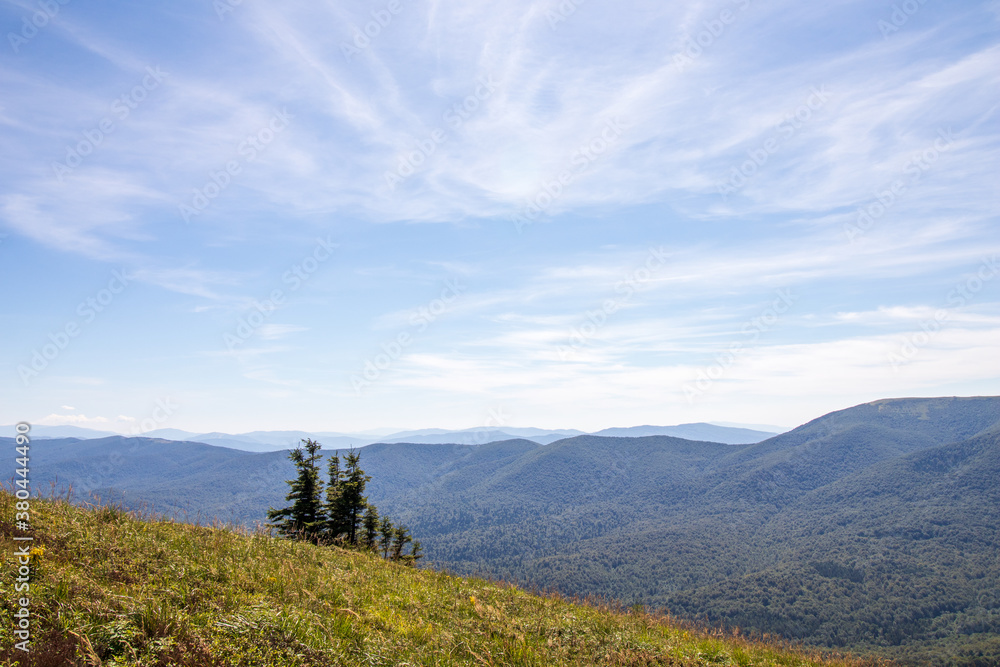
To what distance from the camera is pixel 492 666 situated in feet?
23.1

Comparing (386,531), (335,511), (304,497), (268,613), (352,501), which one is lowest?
(386,531)

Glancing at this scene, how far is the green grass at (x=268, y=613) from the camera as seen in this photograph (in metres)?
5.54

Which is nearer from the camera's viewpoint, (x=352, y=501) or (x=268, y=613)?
(x=268, y=613)

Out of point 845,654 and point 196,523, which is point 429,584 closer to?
point 196,523

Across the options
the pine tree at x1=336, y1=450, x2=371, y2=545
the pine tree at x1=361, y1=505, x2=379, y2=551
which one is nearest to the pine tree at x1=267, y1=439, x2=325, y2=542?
the pine tree at x1=336, y1=450, x2=371, y2=545

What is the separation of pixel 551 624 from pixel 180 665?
6.48m

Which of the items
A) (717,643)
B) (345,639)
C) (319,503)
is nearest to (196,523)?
(345,639)

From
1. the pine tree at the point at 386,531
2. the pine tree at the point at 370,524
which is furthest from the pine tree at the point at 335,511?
the pine tree at the point at 386,531

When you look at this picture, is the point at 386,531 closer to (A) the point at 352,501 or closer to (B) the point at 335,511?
(B) the point at 335,511

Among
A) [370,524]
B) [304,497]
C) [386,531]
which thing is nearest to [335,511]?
[304,497]

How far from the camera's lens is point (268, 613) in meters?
6.85

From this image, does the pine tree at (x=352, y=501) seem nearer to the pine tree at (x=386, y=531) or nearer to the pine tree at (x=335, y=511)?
the pine tree at (x=335, y=511)

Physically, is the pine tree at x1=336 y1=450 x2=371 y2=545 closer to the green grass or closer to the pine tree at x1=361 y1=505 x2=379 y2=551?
the pine tree at x1=361 y1=505 x2=379 y2=551

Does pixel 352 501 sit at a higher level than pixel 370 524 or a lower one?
higher
